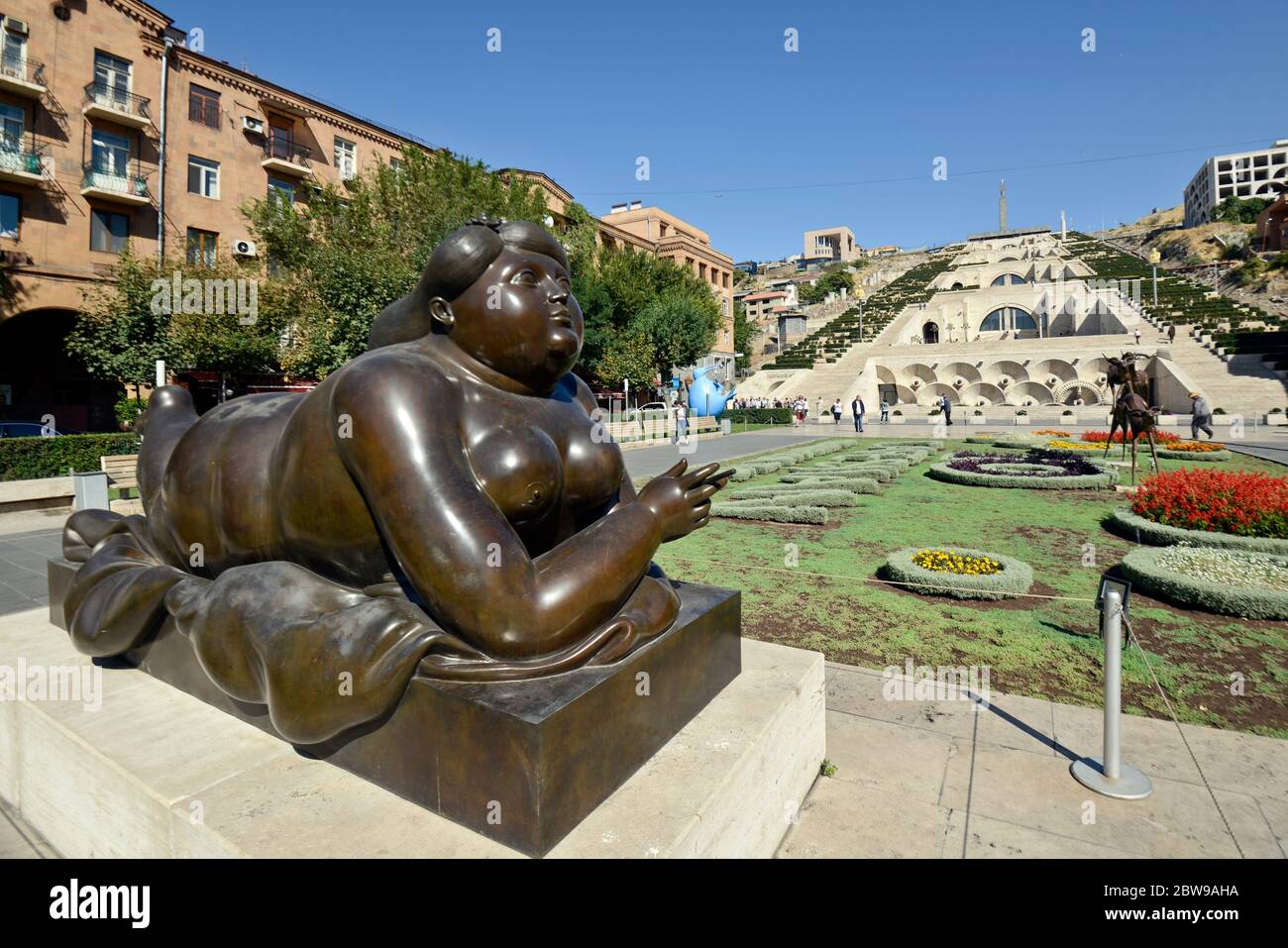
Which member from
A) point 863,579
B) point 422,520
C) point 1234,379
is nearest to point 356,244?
point 863,579

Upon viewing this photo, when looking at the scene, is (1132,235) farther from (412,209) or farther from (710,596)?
(710,596)

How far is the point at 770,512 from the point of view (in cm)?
1048

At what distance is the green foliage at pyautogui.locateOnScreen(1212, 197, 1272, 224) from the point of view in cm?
8300

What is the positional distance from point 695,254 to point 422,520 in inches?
2162

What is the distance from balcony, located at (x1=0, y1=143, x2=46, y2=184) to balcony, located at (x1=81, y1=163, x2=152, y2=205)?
1.17 metres

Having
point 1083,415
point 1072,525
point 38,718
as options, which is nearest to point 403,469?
point 38,718

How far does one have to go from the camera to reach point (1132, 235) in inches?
4345

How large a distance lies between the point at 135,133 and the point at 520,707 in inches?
1192

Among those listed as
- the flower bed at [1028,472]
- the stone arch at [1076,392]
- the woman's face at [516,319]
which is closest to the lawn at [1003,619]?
the flower bed at [1028,472]

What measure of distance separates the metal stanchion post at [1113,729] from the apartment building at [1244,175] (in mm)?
128184

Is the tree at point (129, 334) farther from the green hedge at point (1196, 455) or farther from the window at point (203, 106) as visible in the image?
the green hedge at point (1196, 455)

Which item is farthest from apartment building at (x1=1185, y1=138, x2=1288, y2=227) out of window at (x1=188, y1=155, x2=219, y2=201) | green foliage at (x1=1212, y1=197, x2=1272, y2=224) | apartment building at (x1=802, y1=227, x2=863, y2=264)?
window at (x1=188, y1=155, x2=219, y2=201)

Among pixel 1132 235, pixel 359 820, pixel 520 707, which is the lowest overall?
pixel 359 820

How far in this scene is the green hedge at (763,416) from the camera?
121 feet
